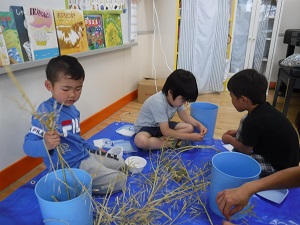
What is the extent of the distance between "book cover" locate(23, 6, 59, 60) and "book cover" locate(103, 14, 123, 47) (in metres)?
0.61

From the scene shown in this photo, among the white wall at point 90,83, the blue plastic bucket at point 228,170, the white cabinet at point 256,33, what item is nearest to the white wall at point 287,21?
the white cabinet at point 256,33

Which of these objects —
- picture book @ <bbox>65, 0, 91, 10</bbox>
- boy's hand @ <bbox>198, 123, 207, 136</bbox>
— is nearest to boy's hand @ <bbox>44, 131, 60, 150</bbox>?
boy's hand @ <bbox>198, 123, 207, 136</bbox>

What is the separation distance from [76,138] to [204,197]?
2.29 feet

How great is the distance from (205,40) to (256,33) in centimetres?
76

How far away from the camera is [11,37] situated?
133cm

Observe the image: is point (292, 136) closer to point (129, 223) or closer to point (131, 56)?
point (129, 223)

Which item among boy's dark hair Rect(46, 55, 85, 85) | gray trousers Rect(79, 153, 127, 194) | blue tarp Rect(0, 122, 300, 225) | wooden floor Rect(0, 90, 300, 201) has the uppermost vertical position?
boy's dark hair Rect(46, 55, 85, 85)

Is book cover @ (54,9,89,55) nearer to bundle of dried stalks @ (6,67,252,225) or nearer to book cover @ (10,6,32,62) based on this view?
book cover @ (10,6,32,62)

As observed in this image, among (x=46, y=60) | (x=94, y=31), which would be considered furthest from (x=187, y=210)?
(x=94, y=31)

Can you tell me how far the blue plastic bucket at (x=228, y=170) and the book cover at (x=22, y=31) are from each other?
1.16 meters

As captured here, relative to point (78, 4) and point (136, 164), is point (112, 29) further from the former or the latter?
point (136, 164)

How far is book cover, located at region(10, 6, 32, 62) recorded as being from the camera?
134 cm

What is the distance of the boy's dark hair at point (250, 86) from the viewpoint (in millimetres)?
1259

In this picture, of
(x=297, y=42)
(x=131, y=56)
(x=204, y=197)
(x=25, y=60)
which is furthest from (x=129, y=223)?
(x=297, y=42)
